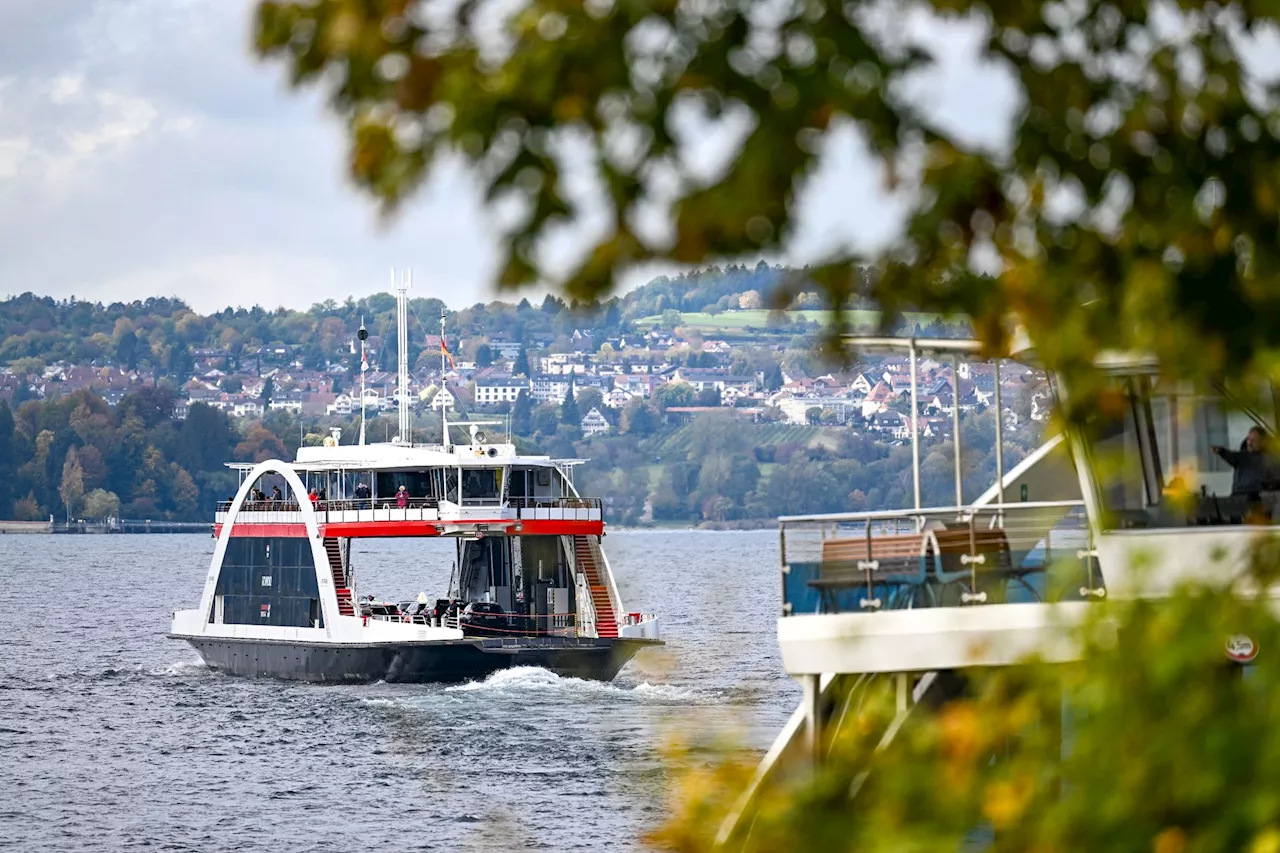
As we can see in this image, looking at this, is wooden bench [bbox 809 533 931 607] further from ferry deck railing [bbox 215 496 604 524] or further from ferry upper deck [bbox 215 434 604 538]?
→ ferry deck railing [bbox 215 496 604 524]

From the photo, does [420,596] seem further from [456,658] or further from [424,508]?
[424,508]

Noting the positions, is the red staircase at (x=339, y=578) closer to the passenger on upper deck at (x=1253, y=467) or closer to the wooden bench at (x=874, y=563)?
the wooden bench at (x=874, y=563)

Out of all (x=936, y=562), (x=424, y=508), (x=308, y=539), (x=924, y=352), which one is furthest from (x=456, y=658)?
(x=936, y=562)

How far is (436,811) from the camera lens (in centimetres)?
3600

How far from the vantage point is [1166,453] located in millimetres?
14602

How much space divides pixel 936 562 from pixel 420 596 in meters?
36.6

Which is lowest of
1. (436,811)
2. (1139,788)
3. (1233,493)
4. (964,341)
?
(436,811)

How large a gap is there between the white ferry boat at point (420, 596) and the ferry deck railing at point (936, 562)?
1355 inches

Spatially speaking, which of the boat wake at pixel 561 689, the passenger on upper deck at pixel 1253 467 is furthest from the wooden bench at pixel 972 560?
the boat wake at pixel 561 689

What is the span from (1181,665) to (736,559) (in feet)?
565

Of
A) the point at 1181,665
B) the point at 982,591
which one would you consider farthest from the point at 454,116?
the point at 982,591

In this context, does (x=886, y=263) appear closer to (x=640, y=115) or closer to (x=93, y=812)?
(x=640, y=115)

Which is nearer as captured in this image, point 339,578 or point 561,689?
point 561,689

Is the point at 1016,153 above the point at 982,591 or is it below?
above
